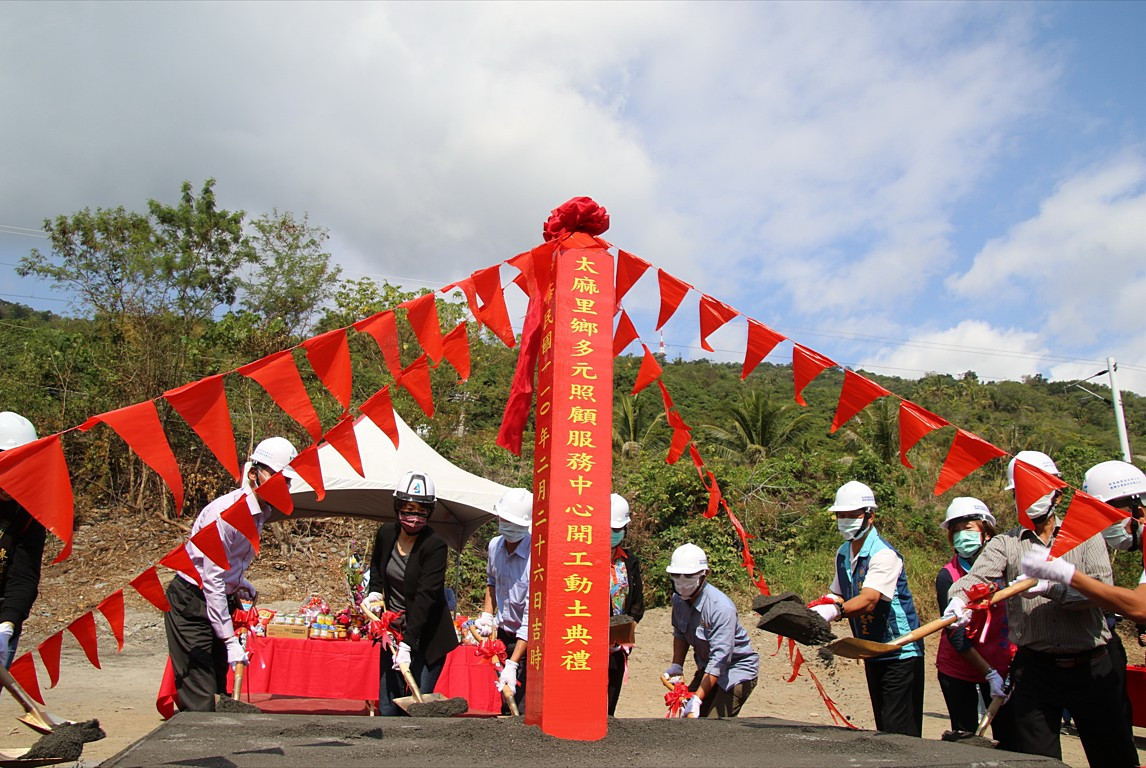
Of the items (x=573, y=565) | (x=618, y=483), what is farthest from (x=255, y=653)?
(x=618, y=483)

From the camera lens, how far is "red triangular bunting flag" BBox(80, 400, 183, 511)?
332 cm

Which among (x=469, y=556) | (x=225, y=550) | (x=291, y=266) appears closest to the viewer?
(x=225, y=550)

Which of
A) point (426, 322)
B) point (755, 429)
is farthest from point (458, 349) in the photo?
point (755, 429)

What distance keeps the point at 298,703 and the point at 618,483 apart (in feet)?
32.0

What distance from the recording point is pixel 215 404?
143 inches

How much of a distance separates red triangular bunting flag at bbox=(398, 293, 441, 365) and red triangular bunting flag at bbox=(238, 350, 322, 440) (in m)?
0.67

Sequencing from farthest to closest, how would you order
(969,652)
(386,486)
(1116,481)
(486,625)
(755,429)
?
(755,429)
(386,486)
(486,625)
(969,652)
(1116,481)

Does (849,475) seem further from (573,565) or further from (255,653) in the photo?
(573,565)

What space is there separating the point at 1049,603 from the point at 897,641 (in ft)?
2.22

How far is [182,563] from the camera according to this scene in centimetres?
378

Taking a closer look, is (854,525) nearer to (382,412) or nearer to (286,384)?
(382,412)

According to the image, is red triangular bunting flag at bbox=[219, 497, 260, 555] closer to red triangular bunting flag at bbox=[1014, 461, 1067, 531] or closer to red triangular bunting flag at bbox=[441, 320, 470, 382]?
red triangular bunting flag at bbox=[441, 320, 470, 382]

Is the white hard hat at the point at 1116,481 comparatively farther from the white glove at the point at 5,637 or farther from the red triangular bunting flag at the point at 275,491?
the white glove at the point at 5,637

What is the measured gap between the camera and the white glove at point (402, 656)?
4287mm
